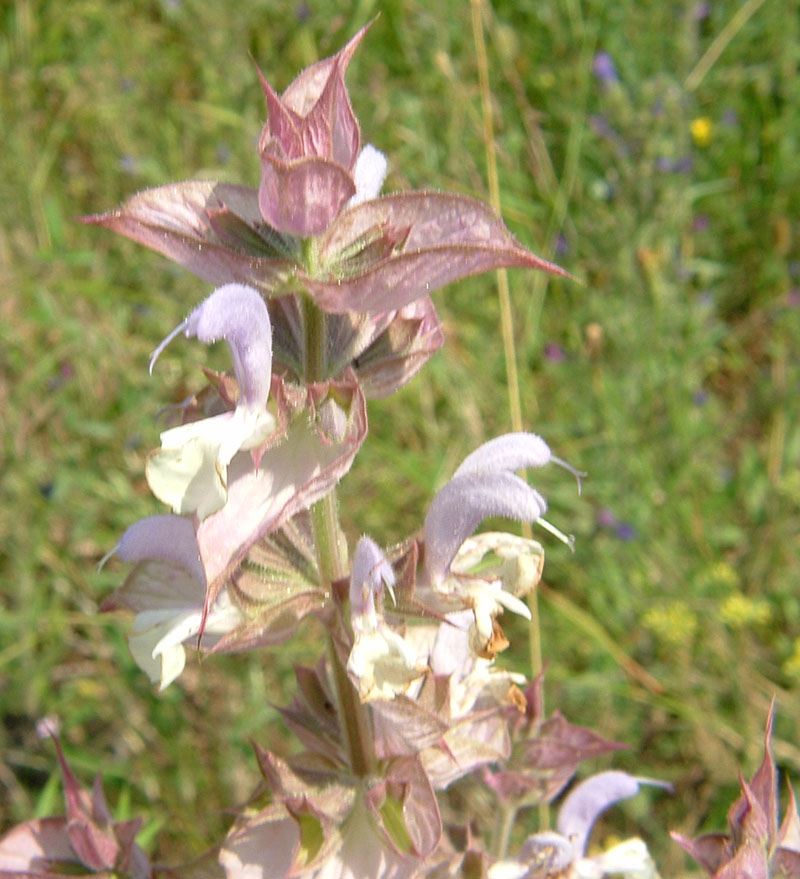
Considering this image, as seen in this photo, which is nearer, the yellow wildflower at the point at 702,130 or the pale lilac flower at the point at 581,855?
the pale lilac flower at the point at 581,855

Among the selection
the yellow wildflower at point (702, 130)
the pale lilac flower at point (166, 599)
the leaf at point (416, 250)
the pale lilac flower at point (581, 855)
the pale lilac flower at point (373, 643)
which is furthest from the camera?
the yellow wildflower at point (702, 130)

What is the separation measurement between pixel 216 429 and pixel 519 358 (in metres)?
1.98

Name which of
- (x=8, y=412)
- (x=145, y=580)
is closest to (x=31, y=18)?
(x=8, y=412)

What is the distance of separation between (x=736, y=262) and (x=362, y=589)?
9.30 ft

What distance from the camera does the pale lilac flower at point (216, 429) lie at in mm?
905

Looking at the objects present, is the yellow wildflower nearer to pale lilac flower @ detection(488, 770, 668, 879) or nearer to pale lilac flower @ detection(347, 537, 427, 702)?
pale lilac flower @ detection(488, 770, 668, 879)

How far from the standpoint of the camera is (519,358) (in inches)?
111

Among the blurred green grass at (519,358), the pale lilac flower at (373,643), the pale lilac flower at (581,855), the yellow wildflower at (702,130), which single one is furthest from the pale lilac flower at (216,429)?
the yellow wildflower at (702,130)

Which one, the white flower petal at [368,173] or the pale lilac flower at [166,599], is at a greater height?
the white flower petal at [368,173]

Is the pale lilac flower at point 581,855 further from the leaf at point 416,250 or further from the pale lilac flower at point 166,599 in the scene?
the leaf at point 416,250

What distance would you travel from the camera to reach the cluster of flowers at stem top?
0.91 m

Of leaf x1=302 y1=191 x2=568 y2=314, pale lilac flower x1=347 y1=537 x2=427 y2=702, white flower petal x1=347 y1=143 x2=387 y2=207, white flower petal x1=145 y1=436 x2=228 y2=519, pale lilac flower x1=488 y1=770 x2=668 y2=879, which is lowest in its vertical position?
pale lilac flower x1=488 y1=770 x2=668 y2=879

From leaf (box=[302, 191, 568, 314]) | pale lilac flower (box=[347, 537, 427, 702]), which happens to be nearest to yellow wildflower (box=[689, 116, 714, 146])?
leaf (box=[302, 191, 568, 314])

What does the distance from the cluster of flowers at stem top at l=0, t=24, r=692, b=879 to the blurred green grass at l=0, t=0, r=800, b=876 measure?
92cm
